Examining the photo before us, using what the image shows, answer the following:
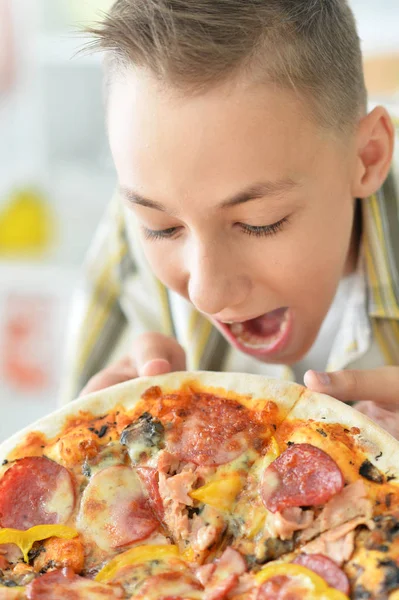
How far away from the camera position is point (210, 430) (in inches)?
33.7

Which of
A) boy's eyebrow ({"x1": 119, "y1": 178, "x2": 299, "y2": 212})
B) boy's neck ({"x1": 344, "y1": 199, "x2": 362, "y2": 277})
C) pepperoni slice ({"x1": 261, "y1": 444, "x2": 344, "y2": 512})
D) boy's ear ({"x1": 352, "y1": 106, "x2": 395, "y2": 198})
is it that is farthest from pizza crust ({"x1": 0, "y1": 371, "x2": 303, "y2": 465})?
boy's neck ({"x1": 344, "y1": 199, "x2": 362, "y2": 277})

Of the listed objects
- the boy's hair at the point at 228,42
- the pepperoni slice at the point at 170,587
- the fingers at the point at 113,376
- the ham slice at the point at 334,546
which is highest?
the boy's hair at the point at 228,42

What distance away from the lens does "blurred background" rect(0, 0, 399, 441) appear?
2631 mm

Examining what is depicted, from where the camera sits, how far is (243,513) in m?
0.78

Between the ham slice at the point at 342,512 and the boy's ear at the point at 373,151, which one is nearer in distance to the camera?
the ham slice at the point at 342,512

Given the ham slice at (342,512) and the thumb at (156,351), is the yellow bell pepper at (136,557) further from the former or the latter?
the thumb at (156,351)

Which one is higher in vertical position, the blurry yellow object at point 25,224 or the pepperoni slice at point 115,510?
the blurry yellow object at point 25,224

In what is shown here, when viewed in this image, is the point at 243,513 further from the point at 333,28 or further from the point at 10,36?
the point at 10,36

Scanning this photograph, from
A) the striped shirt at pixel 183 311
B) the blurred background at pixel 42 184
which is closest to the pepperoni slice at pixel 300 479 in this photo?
the striped shirt at pixel 183 311

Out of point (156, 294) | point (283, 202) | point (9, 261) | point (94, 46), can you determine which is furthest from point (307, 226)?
point (9, 261)

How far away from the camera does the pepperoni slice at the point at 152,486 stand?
81cm

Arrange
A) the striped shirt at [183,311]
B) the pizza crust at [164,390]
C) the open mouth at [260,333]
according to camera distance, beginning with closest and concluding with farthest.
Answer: the pizza crust at [164,390], the open mouth at [260,333], the striped shirt at [183,311]

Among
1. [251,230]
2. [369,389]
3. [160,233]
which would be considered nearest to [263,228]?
[251,230]

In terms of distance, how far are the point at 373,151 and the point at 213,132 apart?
32cm
